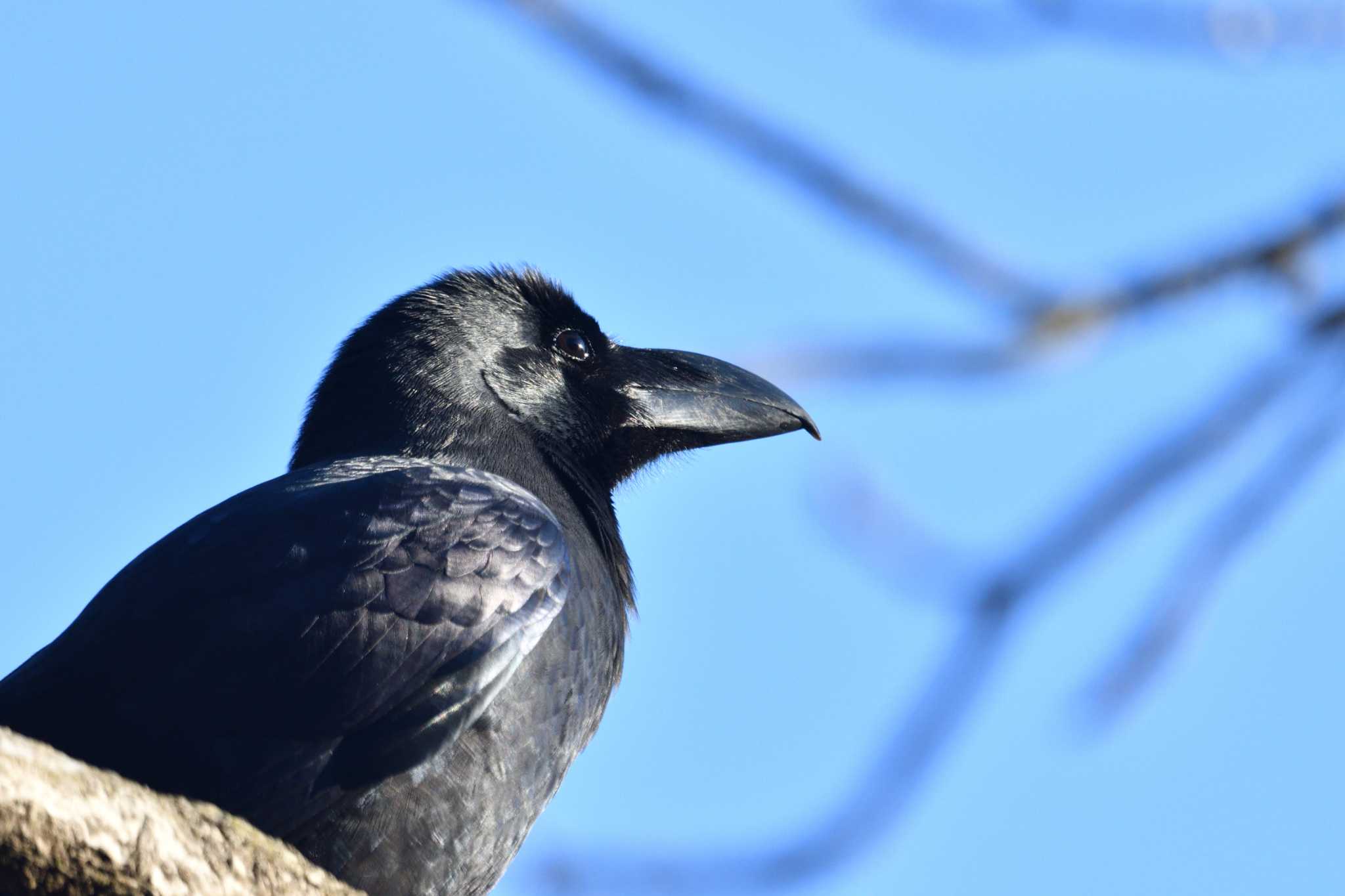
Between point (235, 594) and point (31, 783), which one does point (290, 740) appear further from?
point (31, 783)

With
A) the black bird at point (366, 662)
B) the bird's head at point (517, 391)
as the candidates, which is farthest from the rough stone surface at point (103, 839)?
the bird's head at point (517, 391)

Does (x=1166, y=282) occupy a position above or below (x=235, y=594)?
above

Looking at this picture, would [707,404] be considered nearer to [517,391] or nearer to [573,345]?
[573,345]

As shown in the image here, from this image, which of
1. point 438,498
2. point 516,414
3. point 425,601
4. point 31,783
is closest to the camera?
point 31,783

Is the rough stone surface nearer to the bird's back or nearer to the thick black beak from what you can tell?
the bird's back

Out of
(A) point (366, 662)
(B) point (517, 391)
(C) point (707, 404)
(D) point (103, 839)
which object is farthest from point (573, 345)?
(D) point (103, 839)

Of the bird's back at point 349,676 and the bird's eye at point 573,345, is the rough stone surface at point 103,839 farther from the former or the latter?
the bird's eye at point 573,345

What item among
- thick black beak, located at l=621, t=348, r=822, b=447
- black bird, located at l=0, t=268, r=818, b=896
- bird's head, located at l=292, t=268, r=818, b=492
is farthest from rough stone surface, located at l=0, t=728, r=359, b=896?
thick black beak, located at l=621, t=348, r=822, b=447

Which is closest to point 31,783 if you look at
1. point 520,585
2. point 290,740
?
point 290,740

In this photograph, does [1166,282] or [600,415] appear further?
[600,415]
